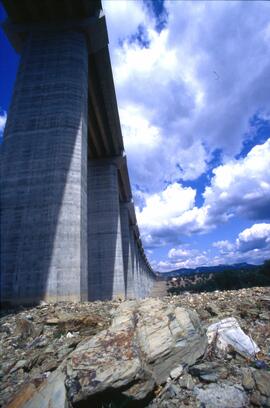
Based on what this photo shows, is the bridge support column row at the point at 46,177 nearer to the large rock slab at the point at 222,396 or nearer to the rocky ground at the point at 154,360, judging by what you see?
the rocky ground at the point at 154,360

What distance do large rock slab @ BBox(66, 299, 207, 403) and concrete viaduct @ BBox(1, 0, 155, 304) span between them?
20.8ft

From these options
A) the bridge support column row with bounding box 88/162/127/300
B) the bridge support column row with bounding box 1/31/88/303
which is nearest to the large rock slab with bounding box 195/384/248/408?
the bridge support column row with bounding box 1/31/88/303

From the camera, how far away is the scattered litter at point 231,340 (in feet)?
14.8

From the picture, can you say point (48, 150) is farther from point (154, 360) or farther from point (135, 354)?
point (154, 360)

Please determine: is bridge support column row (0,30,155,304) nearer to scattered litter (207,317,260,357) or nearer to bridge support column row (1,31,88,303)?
bridge support column row (1,31,88,303)

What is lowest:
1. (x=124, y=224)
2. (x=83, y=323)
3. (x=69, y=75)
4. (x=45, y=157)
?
(x=83, y=323)

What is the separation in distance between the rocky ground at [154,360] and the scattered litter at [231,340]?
10 centimetres

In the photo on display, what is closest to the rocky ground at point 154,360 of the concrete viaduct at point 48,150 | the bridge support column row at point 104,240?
the concrete viaduct at point 48,150

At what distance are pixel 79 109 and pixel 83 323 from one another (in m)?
10.5

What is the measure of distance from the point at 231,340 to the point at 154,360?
168 cm

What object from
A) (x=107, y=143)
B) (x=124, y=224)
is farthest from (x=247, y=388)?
(x=124, y=224)

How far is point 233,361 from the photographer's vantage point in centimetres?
424

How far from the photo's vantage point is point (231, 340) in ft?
15.4

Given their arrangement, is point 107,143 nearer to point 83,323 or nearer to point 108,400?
point 83,323
